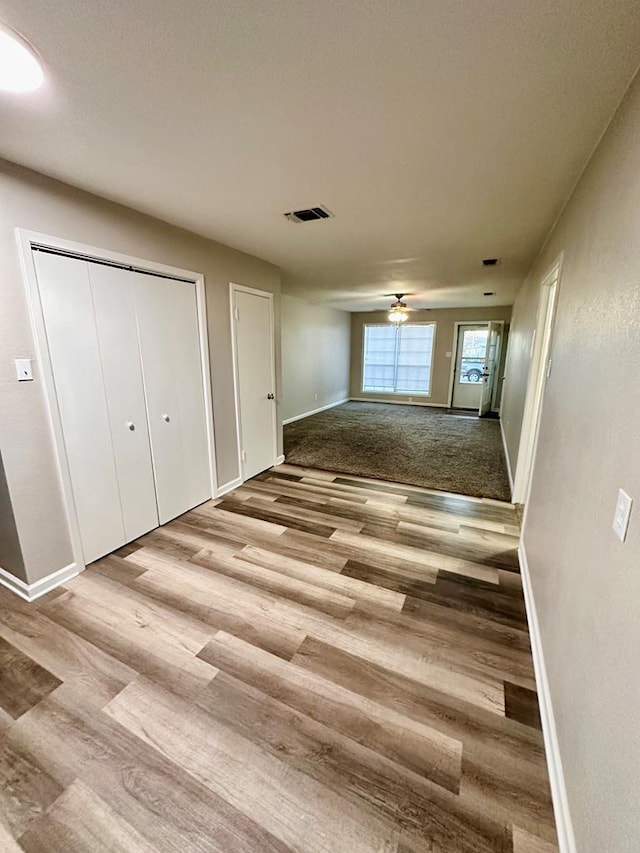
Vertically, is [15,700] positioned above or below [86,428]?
below

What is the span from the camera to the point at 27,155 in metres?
1.69

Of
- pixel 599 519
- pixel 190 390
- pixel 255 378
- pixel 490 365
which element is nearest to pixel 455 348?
pixel 490 365

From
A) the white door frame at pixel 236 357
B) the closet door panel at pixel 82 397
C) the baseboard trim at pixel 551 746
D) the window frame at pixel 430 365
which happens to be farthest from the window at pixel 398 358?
the closet door panel at pixel 82 397

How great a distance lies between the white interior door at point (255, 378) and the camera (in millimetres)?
3502

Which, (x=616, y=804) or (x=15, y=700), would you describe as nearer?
(x=616, y=804)

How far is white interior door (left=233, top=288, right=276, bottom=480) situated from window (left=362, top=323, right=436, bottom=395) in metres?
5.46

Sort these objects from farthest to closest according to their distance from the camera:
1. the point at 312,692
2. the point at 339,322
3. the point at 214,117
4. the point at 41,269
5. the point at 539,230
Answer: the point at 339,322 < the point at 539,230 < the point at 41,269 < the point at 312,692 < the point at 214,117

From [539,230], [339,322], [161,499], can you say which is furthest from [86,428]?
[339,322]

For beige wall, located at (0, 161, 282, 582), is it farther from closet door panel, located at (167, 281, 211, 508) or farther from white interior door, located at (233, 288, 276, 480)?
white interior door, located at (233, 288, 276, 480)

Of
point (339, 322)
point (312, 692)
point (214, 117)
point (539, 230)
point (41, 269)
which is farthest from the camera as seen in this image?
point (339, 322)

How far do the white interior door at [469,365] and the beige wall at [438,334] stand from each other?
0.61ft

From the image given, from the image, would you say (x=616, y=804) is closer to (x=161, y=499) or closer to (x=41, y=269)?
(x=161, y=499)

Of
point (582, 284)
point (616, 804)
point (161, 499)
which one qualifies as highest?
point (582, 284)

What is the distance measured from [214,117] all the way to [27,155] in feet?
3.44
